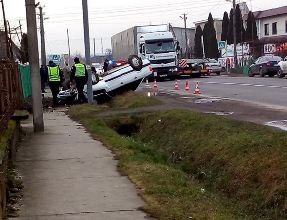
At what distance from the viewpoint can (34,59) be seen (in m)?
13.2

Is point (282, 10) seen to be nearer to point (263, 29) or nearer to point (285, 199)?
point (263, 29)

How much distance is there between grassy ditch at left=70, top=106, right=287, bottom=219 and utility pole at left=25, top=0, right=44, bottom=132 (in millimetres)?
1327

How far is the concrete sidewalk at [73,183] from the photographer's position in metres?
6.17

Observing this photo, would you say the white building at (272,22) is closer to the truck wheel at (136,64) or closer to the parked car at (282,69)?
the parked car at (282,69)

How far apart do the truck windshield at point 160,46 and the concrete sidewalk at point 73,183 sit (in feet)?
94.5

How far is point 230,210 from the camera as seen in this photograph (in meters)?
6.95

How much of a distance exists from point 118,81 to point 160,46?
18.2 meters

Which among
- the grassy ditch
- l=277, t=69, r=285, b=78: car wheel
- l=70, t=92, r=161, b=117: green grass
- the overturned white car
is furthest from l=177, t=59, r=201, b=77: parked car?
the grassy ditch

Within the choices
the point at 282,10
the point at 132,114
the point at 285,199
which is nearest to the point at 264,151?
the point at 285,199

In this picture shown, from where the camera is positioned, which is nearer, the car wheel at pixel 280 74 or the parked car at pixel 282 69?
the parked car at pixel 282 69

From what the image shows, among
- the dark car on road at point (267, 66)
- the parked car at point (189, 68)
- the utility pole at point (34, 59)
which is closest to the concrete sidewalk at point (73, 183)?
the utility pole at point (34, 59)

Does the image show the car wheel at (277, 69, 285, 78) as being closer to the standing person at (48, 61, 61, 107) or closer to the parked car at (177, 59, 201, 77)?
the parked car at (177, 59, 201, 77)

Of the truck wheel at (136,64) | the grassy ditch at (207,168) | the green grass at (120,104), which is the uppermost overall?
the truck wheel at (136,64)

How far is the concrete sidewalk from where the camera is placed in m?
6.17
